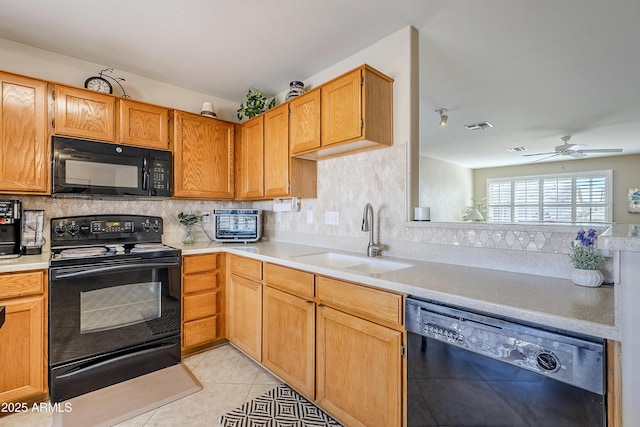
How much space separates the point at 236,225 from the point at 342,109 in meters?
1.50

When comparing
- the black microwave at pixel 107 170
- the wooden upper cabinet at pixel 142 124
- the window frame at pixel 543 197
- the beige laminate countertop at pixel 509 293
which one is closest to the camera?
the beige laminate countertop at pixel 509 293

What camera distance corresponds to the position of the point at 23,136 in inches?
78.5

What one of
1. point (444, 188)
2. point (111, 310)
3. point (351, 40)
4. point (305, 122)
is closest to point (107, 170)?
point (111, 310)

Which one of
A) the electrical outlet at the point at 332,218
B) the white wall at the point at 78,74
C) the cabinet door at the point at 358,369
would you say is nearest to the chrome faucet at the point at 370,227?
the electrical outlet at the point at 332,218

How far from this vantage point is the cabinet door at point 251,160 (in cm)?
271

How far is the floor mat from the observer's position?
5.55ft

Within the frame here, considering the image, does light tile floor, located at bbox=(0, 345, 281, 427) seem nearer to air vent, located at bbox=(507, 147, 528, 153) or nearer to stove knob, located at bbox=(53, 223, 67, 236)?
stove knob, located at bbox=(53, 223, 67, 236)

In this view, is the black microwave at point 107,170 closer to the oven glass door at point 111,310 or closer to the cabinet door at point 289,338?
the oven glass door at point 111,310

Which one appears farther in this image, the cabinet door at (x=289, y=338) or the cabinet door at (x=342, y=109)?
the cabinet door at (x=342, y=109)

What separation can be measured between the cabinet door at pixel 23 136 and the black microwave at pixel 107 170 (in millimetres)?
79

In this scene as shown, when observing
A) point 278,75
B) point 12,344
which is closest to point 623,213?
point 278,75

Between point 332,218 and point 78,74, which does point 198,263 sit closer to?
point 332,218

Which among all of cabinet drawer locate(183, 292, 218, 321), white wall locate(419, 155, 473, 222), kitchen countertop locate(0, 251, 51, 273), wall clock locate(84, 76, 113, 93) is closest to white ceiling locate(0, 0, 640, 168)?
wall clock locate(84, 76, 113, 93)

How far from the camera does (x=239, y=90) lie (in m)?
3.00
